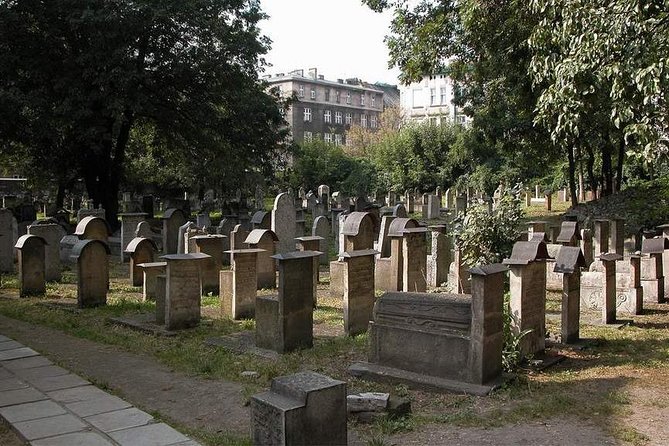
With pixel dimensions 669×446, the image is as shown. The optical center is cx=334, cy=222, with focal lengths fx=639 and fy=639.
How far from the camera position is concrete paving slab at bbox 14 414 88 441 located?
5.08m

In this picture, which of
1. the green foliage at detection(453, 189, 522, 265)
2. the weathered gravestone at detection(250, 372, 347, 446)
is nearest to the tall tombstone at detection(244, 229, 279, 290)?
the green foliage at detection(453, 189, 522, 265)

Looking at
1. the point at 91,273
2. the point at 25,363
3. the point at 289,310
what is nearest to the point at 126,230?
the point at 91,273

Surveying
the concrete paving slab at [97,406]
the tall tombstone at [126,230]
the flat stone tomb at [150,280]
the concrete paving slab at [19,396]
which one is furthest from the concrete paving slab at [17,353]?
the tall tombstone at [126,230]

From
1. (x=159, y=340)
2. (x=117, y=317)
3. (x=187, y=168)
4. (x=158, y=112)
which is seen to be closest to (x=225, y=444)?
(x=159, y=340)

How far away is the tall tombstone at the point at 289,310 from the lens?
26.5 feet

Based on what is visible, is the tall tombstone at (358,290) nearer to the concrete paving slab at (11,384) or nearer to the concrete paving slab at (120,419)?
the concrete paving slab at (120,419)

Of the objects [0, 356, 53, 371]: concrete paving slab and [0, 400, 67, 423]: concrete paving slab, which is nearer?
[0, 400, 67, 423]: concrete paving slab

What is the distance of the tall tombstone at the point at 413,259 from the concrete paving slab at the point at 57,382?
6.51 metres

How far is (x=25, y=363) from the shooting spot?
7359 millimetres

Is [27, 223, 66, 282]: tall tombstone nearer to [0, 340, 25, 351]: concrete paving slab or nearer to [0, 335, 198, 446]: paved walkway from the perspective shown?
[0, 340, 25, 351]: concrete paving slab

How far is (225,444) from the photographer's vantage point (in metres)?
5.13

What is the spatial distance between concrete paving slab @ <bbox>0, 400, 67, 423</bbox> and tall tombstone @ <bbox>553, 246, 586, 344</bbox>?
6.02 metres

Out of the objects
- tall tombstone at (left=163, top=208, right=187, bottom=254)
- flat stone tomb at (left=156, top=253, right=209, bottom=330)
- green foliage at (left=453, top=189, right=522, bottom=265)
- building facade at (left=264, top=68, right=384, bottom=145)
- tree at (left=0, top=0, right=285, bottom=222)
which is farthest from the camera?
building facade at (left=264, top=68, right=384, bottom=145)

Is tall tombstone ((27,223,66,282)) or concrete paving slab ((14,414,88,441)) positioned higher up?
tall tombstone ((27,223,66,282))
